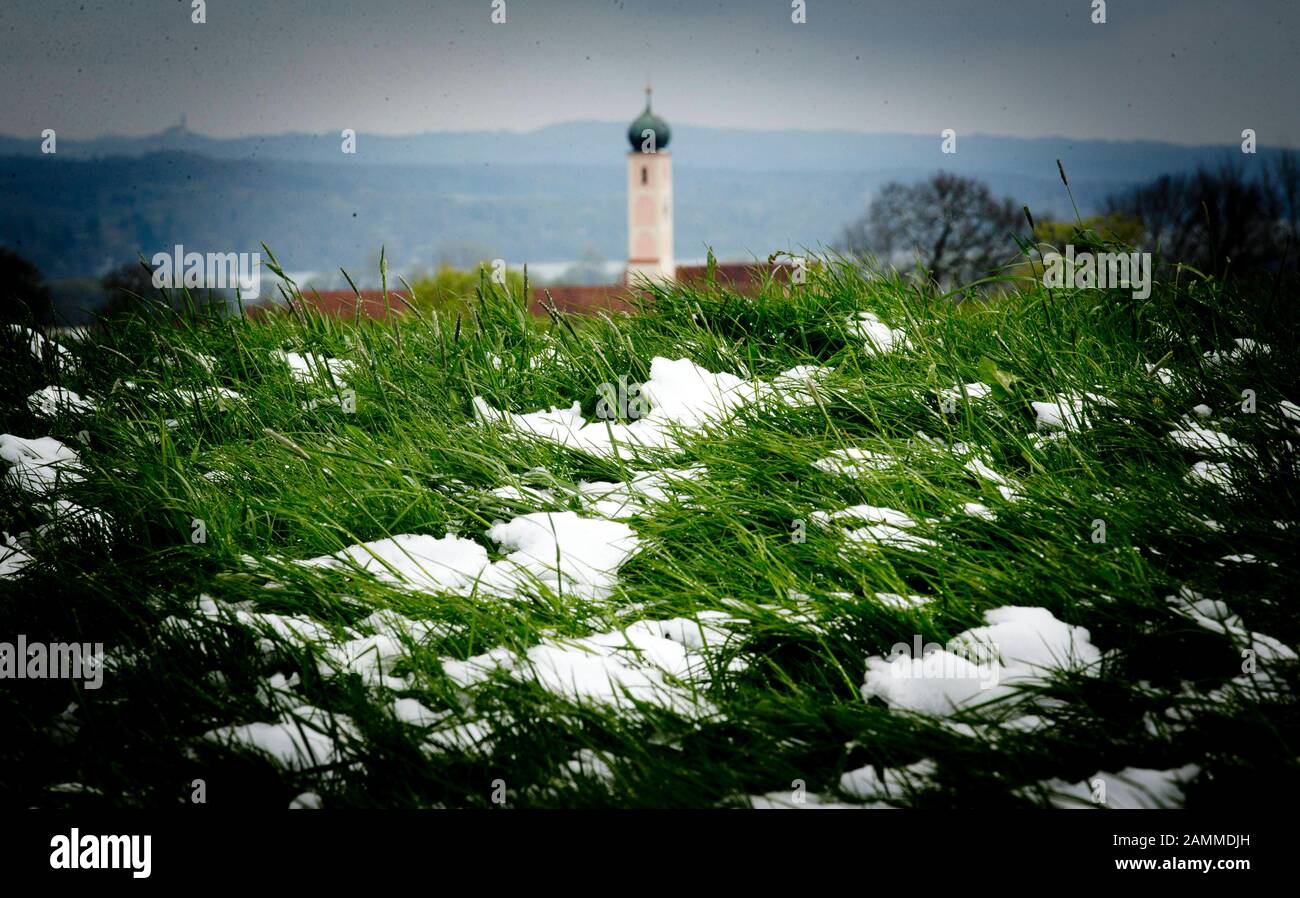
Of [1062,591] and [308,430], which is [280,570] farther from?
[1062,591]

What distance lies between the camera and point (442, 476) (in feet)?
10.2

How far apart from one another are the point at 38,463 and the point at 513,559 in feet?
7.28

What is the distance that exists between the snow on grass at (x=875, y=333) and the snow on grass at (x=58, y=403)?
132 inches

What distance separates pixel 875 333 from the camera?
12.8 ft

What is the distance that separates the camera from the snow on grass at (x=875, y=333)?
3.78 metres

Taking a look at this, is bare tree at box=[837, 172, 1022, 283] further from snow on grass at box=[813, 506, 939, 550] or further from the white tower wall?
the white tower wall

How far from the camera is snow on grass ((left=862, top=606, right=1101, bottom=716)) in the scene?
196 cm

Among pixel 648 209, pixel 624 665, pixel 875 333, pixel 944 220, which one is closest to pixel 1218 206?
pixel 944 220

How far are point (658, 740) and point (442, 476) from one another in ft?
4.80

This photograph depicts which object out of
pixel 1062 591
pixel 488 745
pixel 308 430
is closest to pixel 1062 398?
pixel 1062 591

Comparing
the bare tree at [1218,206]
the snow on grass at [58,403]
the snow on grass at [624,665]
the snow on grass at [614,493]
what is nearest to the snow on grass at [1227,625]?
the snow on grass at [624,665]

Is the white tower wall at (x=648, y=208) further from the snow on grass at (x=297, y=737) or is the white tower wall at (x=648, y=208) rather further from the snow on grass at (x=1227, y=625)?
the snow on grass at (x=297, y=737)

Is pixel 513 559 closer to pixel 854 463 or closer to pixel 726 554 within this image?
pixel 726 554

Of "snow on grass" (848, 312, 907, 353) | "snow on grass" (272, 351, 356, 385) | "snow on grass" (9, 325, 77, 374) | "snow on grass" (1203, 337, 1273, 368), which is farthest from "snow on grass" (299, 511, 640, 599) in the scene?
"snow on grass" (9, 325, 77, 374)
